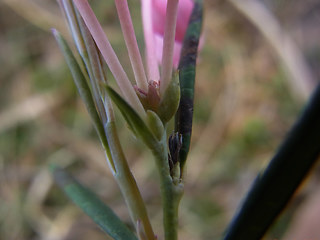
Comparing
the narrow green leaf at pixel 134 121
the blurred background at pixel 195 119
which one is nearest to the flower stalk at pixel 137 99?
the narrow green leaf at pixel 134 121

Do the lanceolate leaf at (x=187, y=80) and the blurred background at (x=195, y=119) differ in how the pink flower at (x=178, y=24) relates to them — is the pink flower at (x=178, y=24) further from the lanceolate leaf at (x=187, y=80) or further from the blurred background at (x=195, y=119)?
the blurred background at (x=195, y=119)

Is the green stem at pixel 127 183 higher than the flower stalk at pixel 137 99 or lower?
lower

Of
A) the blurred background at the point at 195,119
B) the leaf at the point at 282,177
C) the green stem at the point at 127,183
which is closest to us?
the leaf at the point at 282,177

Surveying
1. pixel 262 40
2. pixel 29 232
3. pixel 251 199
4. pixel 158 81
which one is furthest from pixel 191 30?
pixel 262 40

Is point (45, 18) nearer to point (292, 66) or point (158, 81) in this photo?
point (292, 66)

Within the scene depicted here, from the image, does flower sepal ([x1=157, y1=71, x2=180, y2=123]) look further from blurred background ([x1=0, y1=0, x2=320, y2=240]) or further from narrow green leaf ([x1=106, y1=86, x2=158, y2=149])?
blurred background ([x1=0, y1=0, x2=320, y2=240])

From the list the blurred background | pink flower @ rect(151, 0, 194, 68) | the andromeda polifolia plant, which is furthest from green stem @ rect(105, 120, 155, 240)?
the blurred background
